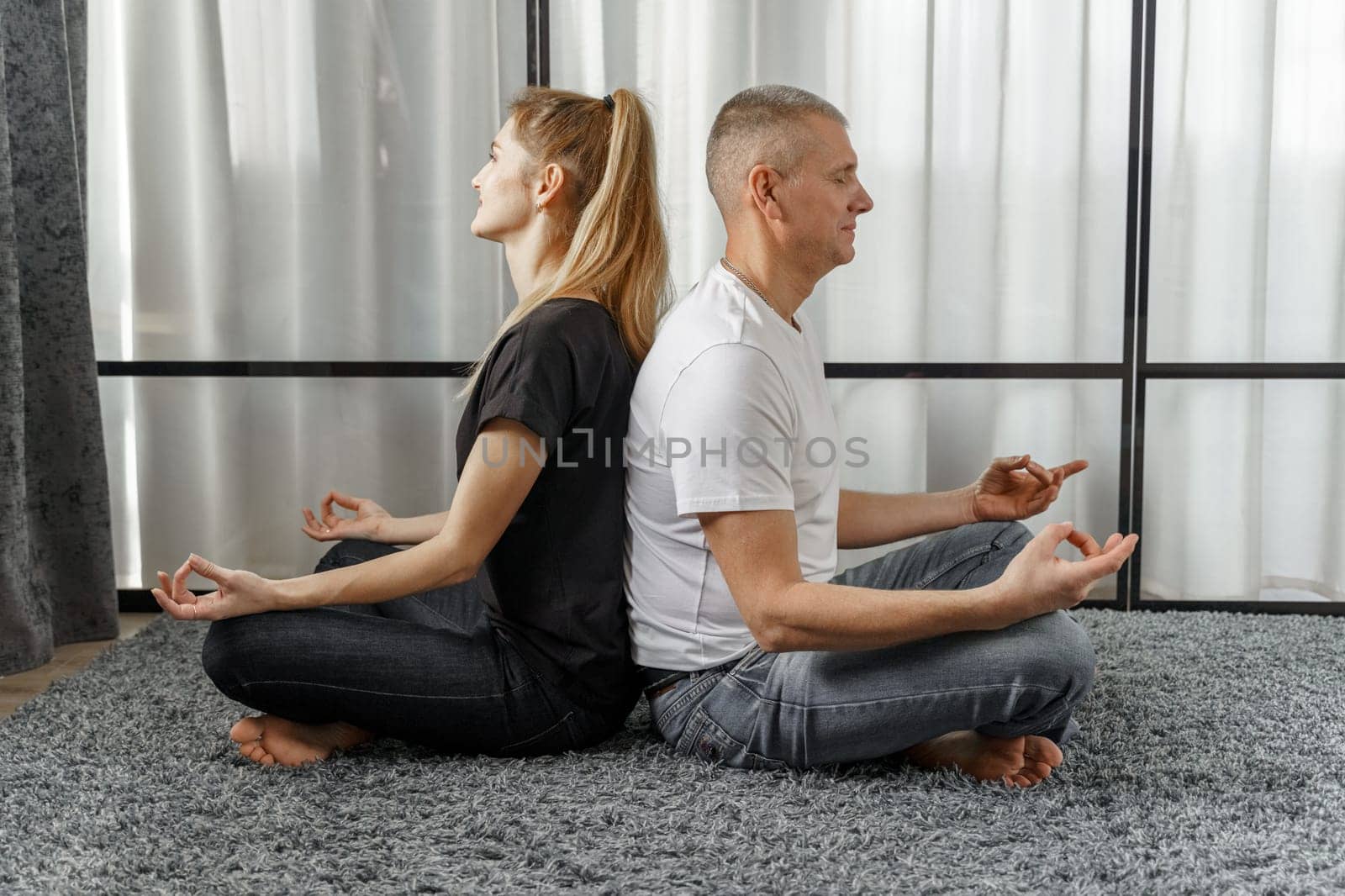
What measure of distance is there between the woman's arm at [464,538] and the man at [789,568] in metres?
0.19

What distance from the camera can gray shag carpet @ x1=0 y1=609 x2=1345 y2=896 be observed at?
1306mm

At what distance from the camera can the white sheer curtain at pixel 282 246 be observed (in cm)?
256

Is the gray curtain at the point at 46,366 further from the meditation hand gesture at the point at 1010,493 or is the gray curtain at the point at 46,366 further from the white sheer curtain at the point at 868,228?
the meditation hand gesture at the point at 1010,493

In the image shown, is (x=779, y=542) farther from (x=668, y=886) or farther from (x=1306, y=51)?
(x=1306, y=51)

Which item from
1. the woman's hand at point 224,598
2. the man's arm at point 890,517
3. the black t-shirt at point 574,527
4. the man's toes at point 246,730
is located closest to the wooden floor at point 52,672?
the man's toes at point 246,730

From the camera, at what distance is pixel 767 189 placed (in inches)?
61.7

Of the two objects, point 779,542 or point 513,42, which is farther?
point 513,42

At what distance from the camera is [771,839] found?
4.58 feet

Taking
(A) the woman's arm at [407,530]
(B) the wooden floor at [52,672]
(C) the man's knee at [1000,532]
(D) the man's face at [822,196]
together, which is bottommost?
(B) the wooden floor at [52,672]

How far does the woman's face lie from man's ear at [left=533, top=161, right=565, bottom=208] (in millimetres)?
26

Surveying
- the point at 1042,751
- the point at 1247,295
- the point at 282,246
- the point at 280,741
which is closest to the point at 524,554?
the point at 280,741

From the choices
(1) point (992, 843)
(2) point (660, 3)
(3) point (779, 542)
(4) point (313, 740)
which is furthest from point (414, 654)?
(2) point (660, 3)

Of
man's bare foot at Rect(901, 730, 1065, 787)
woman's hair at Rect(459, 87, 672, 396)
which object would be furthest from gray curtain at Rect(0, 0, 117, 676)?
man's bare foot at Rect(901, 730, 1065, 787)

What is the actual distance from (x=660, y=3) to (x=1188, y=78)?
1.25m
